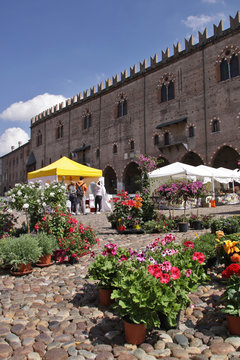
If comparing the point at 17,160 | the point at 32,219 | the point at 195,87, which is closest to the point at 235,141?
the point at 195,87

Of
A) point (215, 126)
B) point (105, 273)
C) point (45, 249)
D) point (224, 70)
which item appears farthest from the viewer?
point (215, 126)

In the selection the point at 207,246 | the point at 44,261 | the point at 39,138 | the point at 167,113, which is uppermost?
the point at 39,138

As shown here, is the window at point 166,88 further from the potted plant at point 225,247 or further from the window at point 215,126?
the potted plant at point 225,247

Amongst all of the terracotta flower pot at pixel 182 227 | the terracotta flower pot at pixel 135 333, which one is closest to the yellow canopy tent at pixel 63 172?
the terracotta flower pot at pixel 182 227

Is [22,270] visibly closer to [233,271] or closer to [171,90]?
[233,271]

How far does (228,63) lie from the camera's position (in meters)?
20.3

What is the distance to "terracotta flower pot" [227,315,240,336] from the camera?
243cm

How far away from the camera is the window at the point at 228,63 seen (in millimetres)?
19908

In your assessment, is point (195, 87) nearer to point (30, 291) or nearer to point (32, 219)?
point (32, 219)

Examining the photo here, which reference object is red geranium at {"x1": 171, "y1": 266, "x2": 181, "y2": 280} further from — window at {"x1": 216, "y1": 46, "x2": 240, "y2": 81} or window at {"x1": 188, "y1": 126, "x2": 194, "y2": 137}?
window at {"x1": 188, "y1": 126, "x2": 194, "y2": 137}

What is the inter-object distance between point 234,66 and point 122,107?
11.4 m

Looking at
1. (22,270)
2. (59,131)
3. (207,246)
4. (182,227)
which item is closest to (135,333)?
(207,246)

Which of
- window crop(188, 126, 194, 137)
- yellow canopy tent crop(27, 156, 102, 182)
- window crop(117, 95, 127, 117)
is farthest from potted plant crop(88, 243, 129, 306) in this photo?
window crop(117, 95, 127, 117)

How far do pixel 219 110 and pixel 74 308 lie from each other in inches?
795
